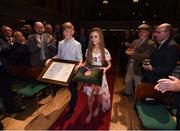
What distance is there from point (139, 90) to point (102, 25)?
71.5 ft

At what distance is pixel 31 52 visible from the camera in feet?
16.4

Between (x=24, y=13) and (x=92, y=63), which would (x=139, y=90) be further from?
(x=24, y=13)

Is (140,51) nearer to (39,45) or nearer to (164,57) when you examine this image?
(164,57)

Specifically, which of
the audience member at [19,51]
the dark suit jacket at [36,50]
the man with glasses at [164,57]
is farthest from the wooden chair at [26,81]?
the man with glasses at [164,57]

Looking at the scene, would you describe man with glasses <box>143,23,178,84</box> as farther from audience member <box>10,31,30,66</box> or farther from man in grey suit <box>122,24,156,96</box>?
audience member <box>10,31,30,66</box>

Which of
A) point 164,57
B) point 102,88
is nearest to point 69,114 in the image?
point 102,88

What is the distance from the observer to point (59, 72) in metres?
3.73

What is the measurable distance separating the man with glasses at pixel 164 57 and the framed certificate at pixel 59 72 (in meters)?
1.38

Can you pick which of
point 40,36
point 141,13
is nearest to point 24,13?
point 40,36

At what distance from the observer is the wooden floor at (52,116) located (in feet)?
12.9

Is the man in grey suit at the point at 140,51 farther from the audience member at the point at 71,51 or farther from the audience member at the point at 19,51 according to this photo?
the audience member at the point at 19,51

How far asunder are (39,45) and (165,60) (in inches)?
117

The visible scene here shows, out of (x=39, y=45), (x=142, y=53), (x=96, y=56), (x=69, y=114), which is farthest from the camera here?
(x=39, y=45)

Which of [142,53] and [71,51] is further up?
[71,51]
